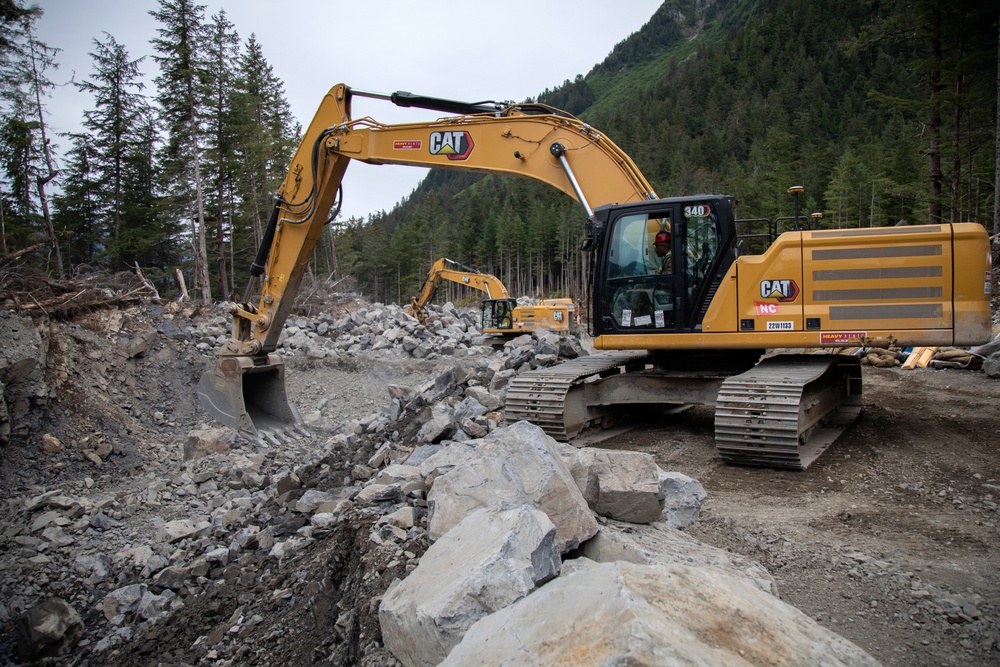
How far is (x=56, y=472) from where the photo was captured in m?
6.85

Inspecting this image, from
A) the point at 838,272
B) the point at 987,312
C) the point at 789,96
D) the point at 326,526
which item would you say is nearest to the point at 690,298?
the point at 838,272

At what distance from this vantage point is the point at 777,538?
3879 mm

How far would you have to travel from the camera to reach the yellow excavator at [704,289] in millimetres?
5699

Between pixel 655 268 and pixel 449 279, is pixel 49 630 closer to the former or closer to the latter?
pixel 655 268

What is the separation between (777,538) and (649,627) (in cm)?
272

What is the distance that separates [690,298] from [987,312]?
2.56 meters

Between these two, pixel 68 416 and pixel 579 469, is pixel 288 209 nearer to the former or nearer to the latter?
pixel 68 416

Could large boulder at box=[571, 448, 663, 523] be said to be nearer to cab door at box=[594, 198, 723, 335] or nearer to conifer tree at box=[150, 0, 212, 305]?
cab door at box=[594, 198, 723, 335]

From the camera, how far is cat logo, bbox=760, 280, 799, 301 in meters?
6.03

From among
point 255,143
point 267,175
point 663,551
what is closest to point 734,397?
point 663,551

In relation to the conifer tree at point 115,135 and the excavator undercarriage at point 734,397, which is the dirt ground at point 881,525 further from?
the conifer tree at point 115,135

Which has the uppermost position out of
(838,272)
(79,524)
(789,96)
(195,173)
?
(789,96)

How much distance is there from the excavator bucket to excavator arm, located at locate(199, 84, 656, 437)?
2 centimetres

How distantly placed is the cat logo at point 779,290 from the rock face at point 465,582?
170 inches
